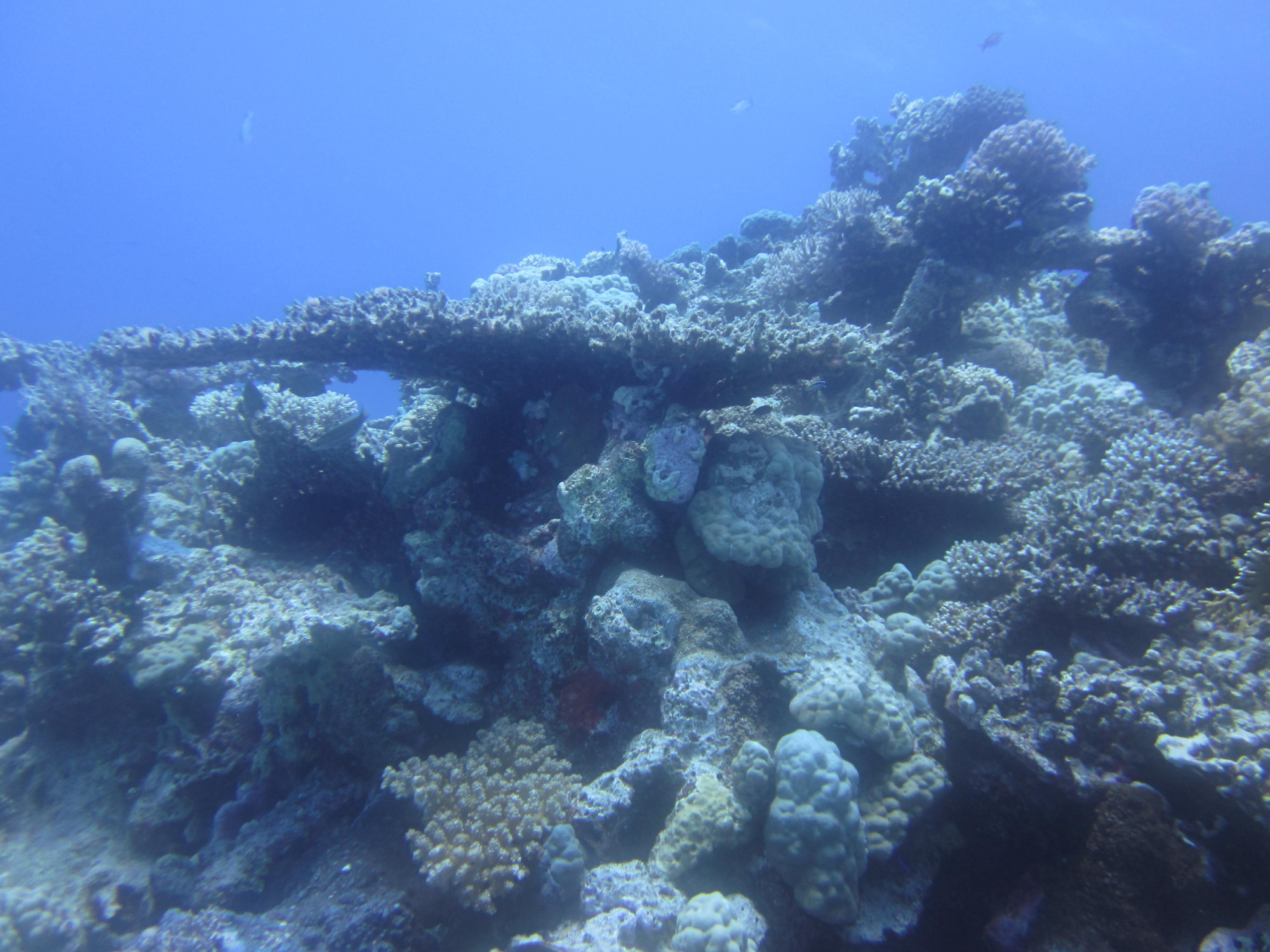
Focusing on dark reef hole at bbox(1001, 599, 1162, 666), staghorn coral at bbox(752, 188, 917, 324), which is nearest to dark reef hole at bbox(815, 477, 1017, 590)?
dark reef hole at bbox(1001, 599, 1162, 666)

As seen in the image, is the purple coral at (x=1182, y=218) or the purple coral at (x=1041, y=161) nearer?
the purple coral at (x=1182, y=218)

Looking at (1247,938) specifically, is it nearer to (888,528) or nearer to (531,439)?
(888,528)

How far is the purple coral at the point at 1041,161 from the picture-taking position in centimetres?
725

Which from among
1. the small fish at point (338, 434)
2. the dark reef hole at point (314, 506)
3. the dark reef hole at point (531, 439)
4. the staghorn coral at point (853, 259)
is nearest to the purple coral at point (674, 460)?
the dark reef hole at point (531, 439)

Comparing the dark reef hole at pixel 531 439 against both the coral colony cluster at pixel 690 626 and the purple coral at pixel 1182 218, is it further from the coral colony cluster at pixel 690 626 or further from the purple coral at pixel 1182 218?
the purple coral at pixel 1182 218

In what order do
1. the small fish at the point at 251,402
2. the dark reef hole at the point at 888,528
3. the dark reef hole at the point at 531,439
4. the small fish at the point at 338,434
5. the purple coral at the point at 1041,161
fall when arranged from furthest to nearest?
the purple coral at the point at 1041,161
the small fish at the point at 251,402
the small fish at the point at 338,434
the dark reef hole at the point at 531,439
the dark reef hole at the point at 888,528

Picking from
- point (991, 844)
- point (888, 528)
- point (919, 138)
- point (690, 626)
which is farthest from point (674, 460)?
point (919, 138)

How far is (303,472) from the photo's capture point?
6203 mm

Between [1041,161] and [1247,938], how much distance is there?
328 inches

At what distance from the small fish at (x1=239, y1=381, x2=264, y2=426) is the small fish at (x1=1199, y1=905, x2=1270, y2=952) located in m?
8.57

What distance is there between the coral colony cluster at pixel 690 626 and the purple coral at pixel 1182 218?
5cm

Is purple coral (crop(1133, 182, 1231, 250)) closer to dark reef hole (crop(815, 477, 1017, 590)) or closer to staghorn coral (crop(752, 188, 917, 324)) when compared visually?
staghorn coral (crop(752, 188, 917, 324))

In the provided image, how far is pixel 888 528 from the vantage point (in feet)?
17.7

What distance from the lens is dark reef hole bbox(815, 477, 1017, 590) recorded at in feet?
16.6
